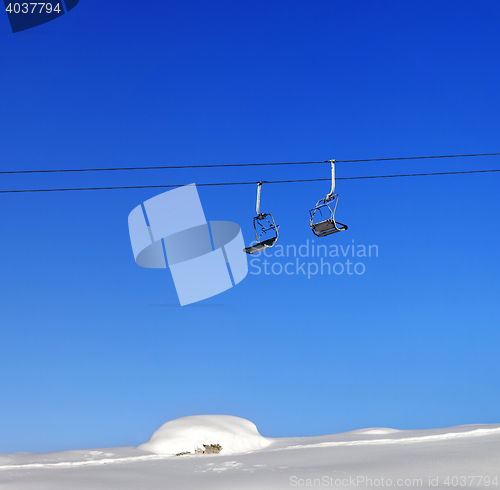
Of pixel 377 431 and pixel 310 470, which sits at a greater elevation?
pixel 377 431

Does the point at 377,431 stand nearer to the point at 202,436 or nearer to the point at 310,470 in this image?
the point at 202,436

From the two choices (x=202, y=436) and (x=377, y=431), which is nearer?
(x=202, y=436)

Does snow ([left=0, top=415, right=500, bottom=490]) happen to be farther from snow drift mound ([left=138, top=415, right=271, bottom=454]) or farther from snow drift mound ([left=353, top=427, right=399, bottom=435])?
snow drift mound ([left=353, top=427, right=399, bottom=435])

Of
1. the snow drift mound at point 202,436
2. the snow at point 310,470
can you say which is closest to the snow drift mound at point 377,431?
the snow drift mound at point 202,436

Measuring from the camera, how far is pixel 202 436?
35.1m

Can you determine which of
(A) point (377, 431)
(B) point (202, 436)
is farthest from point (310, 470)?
(A) point (377, 431)

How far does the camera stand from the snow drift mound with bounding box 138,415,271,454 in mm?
34375

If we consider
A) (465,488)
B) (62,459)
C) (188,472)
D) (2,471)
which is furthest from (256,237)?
(62,459)

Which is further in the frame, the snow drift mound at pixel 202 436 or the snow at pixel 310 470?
the snow drift mound at pixel 202 436

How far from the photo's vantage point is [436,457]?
18.6m

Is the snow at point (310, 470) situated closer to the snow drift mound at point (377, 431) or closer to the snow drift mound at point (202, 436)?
the snow drift mound at point (202, 436)

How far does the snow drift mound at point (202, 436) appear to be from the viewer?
34.4m

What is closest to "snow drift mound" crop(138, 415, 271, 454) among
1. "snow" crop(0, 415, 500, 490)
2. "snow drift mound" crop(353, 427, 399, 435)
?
"snow drift mound" crop(353, 427, 399, 435)

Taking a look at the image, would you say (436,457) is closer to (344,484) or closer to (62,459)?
(344,484)
